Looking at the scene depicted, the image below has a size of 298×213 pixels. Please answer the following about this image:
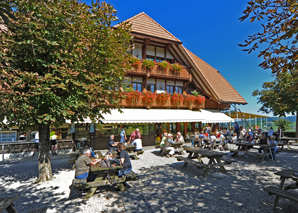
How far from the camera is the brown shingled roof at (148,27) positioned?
54.1ft

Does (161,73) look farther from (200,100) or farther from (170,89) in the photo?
(200,100)

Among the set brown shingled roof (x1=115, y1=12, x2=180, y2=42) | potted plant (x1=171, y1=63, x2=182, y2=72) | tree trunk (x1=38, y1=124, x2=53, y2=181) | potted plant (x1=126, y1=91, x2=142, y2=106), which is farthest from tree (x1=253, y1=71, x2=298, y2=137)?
tree trunk (x1=38, y1=124, x2=53, y2=181)

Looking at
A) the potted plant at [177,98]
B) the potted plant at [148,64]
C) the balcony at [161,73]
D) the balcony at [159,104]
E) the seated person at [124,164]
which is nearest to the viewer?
the seated person at [124,164]

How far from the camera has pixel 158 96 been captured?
16016 millimetres

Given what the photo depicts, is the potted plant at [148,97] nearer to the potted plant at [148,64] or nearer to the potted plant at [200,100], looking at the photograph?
the potted plant at [148,64]

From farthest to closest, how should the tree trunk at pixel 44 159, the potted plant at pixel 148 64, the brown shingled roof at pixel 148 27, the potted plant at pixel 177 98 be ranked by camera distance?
the potted plant at pixel 177 98 < the brown shingled roof at pixel 148 27 < the potted plant at pixel 148 64 < the tree trunk at pixel 44 159

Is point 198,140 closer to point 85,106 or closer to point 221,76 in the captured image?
point 85,106

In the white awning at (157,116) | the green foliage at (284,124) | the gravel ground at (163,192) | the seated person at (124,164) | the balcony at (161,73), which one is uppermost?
the balcony at (161,73)

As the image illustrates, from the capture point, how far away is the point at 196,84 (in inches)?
776

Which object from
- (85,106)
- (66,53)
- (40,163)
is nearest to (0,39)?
(66,53)

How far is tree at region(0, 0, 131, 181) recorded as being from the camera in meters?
5.18

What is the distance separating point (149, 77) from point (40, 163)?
12359mm

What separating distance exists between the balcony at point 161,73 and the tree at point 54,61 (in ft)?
28.4

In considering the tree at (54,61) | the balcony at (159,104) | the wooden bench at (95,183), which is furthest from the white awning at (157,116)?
the wooden bench at (95,183)
